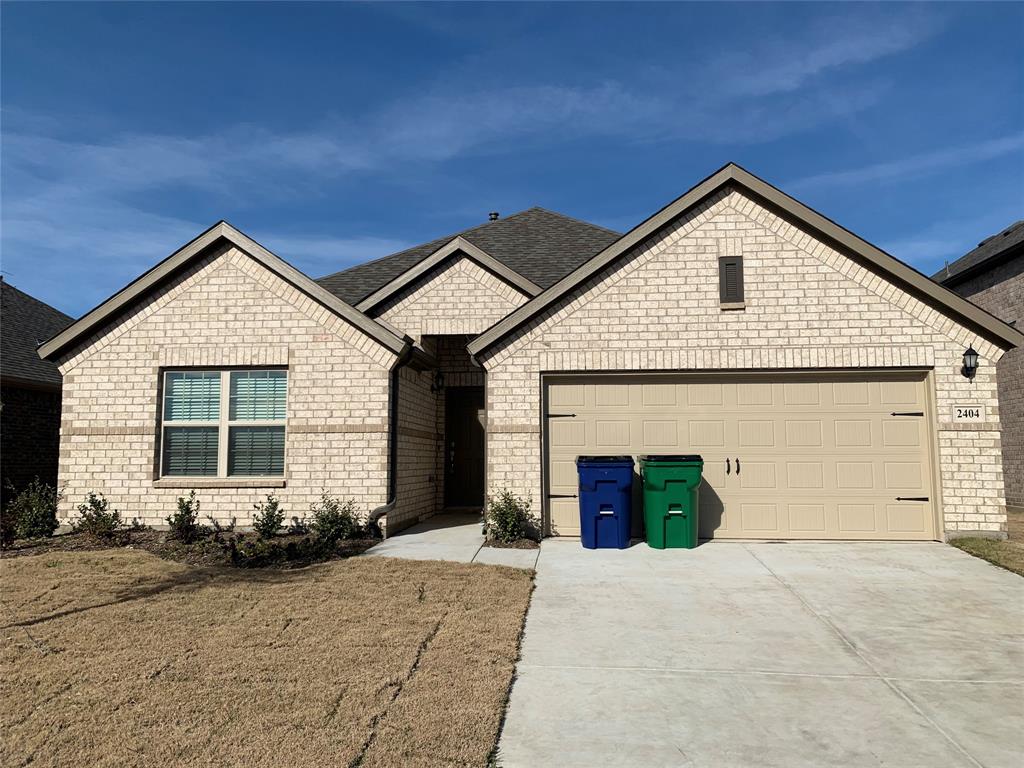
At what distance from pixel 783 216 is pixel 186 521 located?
1024 cm

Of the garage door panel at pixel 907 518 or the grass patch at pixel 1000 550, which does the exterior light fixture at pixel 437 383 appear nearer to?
the garage door panel at pixel 907 518

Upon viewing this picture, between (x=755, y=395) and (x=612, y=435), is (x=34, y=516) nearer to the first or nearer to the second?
(x=612, y=435)

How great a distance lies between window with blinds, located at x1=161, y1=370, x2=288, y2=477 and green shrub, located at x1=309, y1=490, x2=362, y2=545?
0.94 metres

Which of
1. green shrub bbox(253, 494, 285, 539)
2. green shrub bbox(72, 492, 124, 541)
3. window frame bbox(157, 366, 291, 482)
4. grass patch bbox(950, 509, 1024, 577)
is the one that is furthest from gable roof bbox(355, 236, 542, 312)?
grass patch bbox(950, 509, 1024, 577)

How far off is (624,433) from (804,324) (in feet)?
10.5

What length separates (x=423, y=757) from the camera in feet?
11.6

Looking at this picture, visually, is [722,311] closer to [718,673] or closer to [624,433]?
[624,433]

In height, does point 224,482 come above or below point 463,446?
below

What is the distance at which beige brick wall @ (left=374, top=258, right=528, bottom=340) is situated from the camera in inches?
551

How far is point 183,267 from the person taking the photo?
11414mm

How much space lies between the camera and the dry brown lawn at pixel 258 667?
11.9ft

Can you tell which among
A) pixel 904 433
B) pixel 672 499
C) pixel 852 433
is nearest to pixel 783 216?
pixel 852 433

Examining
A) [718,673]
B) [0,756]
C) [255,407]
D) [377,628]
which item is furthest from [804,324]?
[0,756]

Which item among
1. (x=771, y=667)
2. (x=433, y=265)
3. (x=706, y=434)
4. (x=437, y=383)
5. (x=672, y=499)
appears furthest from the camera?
(x=437, y=383)
